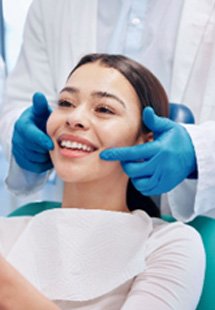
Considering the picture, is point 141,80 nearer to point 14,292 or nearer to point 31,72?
point 31,72

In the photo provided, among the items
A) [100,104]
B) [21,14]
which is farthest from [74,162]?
[21,14]

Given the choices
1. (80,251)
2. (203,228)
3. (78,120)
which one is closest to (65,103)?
(78,120)

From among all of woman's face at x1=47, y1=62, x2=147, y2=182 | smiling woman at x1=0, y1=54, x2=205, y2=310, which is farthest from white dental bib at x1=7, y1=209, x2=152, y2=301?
woman's face at x1=47, y1=62, x2=147, y2=182

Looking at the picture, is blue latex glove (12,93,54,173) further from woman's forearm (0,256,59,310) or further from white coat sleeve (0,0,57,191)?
woman's forearm (0,256,59,310)

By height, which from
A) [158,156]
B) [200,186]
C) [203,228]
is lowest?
[203,228]

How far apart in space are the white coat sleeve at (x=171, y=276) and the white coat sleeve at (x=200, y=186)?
141 mm

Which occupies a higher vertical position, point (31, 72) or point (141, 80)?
point (141, 80)

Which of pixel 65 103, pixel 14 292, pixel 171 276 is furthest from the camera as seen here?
pixel 65 103

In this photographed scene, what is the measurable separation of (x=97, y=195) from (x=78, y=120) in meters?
0.20

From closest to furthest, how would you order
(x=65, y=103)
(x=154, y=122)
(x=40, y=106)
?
(x=154, y=122) → (x=65, y=103) → (x=40, y=106)

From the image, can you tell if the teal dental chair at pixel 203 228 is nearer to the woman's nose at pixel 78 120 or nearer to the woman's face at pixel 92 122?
the woman's face at pixel 92 122

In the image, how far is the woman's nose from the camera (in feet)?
3.45

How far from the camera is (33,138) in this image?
3.86 feet

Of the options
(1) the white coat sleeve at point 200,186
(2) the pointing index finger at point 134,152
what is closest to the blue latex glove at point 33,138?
(2) the pointing index finger at point 134,152
